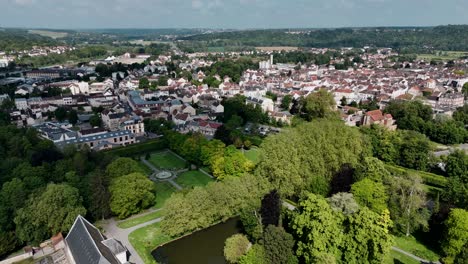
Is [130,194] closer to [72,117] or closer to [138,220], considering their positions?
[138,220]

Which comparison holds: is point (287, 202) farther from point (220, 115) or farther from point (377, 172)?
point (220, 115)

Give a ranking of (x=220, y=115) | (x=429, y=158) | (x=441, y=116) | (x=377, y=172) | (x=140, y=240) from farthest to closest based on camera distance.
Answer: (x=220, y=115)
(x=441, y=116)
(x=429, y=158)
(x=377, y=172)
(x=140, y=240)

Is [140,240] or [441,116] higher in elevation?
[441,116]

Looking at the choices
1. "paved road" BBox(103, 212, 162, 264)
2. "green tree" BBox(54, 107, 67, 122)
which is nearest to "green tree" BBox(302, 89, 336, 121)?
"paved road" BBox(103, 212, 162, 264)

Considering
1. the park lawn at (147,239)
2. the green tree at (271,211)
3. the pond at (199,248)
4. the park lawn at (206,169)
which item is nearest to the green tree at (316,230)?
the green tree at (271,211)

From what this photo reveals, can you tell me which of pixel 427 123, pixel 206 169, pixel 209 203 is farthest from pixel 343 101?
pixel 209 203

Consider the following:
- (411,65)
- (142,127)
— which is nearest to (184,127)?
(142,127)

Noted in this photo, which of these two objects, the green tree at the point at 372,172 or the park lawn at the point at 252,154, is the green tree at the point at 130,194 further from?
the green tree at the point at 372,172
